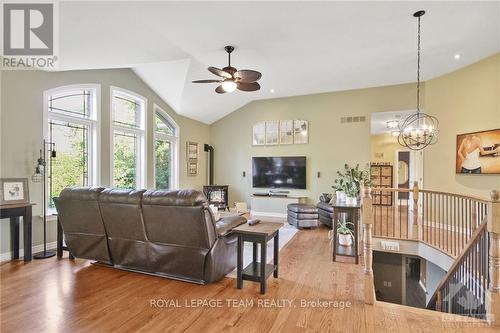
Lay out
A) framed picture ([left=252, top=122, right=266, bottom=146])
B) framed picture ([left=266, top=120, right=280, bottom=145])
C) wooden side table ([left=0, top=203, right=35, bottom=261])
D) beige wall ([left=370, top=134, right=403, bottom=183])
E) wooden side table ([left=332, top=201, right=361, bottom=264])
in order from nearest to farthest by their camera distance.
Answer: wooden side table ([left=0, top=203, right=35, bottom=261]) < wooden side table ([left=332, top=201, right=361, bottom=264]) < framed picture ([left=266, top=120, right=280, bottom=145]) < framed picture ([left=252, top=122, right=266, bottom=146]) < beige wall ([left=370, top=134, right=403, bottom=183])

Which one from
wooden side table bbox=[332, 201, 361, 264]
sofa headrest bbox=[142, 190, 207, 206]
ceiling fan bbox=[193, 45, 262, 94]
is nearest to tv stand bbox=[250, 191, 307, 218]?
wooden side table bbox=[332, 201, 361, 264]

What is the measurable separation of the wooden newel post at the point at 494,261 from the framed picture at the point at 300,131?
5237 mm

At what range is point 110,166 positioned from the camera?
509cm

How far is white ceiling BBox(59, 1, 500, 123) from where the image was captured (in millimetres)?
3203

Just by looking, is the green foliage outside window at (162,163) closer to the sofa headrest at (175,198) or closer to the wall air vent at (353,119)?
the sofa headrest at (175,198)

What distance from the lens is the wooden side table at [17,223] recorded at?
11.3 feet

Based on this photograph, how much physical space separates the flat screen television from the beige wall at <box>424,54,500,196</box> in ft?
9.67

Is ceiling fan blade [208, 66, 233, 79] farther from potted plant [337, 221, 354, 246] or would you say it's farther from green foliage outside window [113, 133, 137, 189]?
potted plant [337, 221, 354, 246]

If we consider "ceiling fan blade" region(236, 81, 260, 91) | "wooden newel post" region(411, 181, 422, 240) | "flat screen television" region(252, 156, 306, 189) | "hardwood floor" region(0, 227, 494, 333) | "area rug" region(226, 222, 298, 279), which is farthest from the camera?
"flat screen television" region(252, 156, 306, 189)


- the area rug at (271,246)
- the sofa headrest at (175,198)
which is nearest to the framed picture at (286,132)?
the area rug at (271,246)

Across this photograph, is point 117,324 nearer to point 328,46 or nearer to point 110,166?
point 110,166

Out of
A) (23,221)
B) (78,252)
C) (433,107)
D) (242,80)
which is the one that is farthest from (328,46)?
(23,221)

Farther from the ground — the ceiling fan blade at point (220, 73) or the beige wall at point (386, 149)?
the ceiling fan blade at point (220, 73)

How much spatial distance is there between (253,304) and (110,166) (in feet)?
13.0
